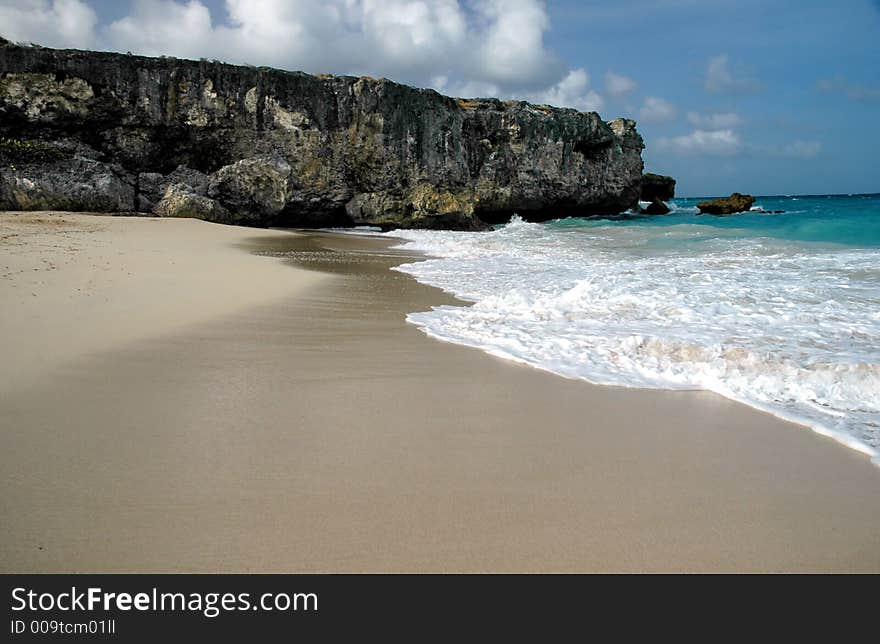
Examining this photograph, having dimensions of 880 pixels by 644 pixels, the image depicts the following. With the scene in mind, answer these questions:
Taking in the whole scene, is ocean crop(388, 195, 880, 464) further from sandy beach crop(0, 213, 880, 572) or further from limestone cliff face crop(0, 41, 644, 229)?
limestone cliff face crop(0, 41, 644, 229)

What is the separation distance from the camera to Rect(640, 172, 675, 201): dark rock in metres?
42.7

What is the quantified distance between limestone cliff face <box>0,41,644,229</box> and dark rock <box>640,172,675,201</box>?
20664 millimetres

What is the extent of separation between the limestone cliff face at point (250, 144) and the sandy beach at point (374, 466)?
14733 mm

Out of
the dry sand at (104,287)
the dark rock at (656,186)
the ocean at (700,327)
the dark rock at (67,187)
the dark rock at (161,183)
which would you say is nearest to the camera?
the ocean at (700,327)

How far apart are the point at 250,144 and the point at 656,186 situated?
1332 inches

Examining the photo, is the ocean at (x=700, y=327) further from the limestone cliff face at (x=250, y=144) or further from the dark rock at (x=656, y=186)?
the dark rock at (x=656, y=186)

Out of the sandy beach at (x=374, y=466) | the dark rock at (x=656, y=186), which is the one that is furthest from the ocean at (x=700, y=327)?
the dark rock at (x=656, y=186)

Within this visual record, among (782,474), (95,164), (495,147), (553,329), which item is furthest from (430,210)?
(782,474)

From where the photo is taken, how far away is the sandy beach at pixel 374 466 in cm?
157
